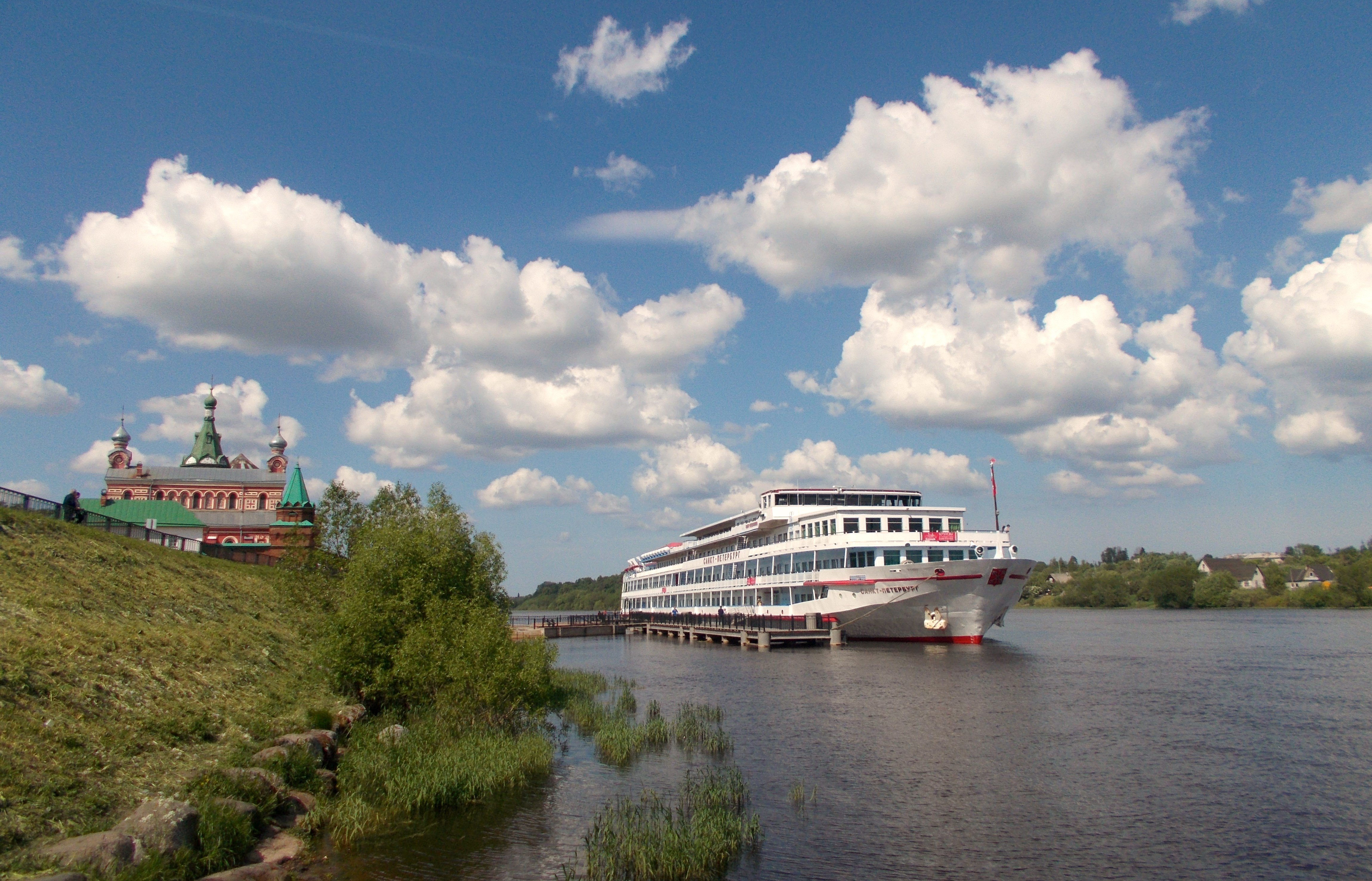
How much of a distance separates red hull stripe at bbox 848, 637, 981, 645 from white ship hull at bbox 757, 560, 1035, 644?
0.04m

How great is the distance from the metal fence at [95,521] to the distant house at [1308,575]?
494ft

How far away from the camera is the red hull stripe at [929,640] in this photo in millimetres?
53250

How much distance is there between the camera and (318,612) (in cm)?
3528

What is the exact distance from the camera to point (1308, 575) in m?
139

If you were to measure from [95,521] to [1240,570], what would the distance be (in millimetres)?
166606

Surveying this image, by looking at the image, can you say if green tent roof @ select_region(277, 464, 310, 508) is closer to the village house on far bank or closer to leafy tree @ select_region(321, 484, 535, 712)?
the village house on far bank

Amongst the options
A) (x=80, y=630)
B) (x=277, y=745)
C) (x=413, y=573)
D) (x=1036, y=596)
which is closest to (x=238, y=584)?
(x=413, y=573)

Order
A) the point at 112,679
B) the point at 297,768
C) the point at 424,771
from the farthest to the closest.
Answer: the point at 424,771, the point at 112,679, the point at 297,768

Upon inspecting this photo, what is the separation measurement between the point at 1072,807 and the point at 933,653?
31.7 meters

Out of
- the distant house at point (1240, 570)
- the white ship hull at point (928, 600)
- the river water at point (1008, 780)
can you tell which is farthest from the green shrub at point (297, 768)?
the distant house at point (1240, 570)

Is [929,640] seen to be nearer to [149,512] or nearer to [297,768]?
[297,768]

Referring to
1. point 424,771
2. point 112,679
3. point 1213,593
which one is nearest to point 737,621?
point 424,771

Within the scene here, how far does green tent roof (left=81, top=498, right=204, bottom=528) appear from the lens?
281 ft

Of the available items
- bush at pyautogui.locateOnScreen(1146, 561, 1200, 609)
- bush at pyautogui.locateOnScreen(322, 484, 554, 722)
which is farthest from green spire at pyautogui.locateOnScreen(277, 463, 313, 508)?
bush at pyautogui.locateOnScreen(1146, 561, 1200, 609)
